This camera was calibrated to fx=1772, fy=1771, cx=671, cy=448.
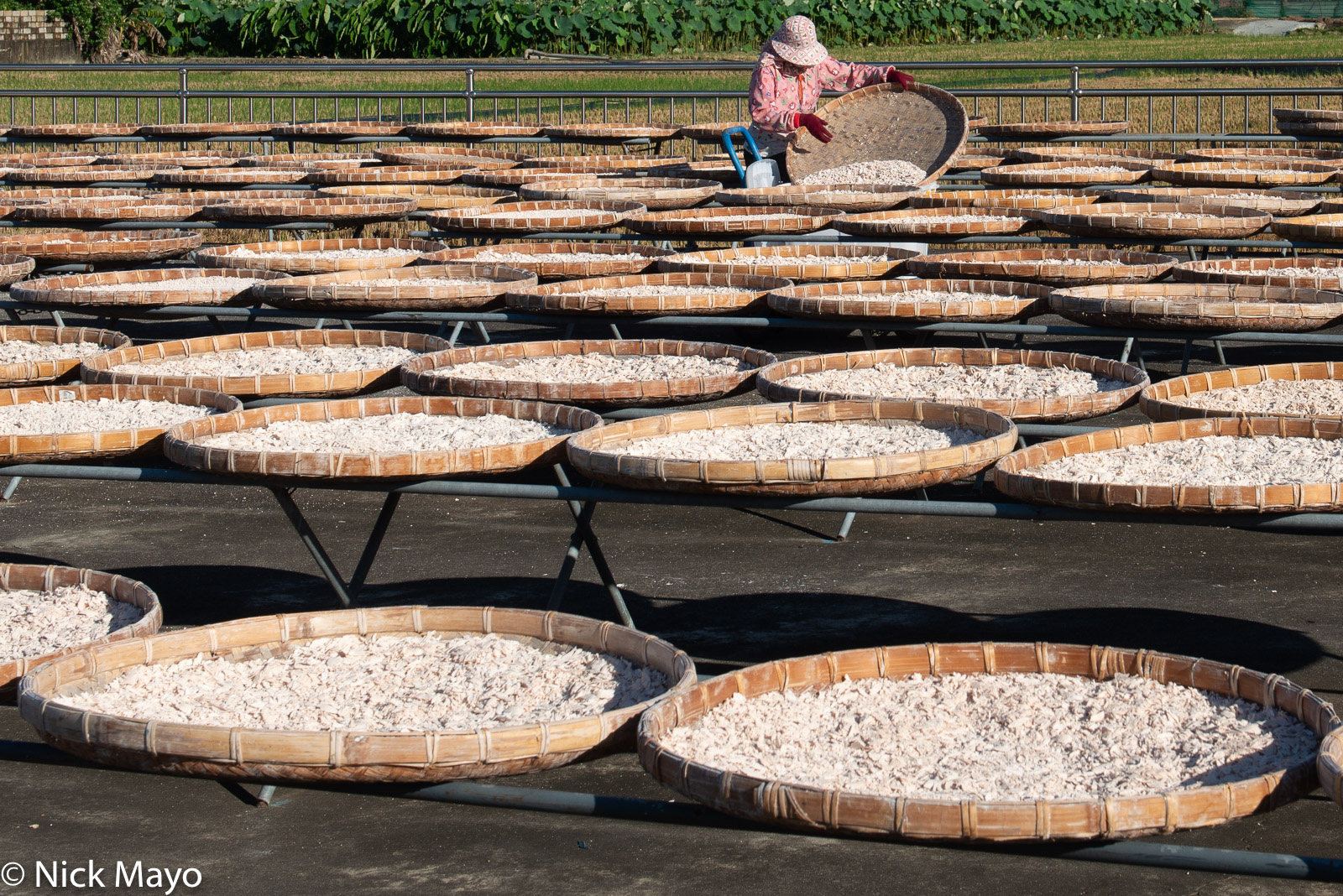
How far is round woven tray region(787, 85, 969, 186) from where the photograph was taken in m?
9.68

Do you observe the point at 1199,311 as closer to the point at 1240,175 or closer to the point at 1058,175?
the point at 1240,175

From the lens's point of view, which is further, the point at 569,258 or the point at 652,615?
the point at 569,258

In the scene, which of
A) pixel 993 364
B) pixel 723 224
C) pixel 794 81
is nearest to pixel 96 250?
pixel 723 224

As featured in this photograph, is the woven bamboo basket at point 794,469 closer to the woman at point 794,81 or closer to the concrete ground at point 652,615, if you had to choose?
the concrete ground at point 652,615

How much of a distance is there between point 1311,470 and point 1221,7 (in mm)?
48595

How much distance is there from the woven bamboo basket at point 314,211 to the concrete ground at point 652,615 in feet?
5.01

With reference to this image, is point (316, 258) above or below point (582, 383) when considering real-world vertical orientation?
above

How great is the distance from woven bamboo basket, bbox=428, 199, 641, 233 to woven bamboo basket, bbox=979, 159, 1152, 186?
2.21 metres

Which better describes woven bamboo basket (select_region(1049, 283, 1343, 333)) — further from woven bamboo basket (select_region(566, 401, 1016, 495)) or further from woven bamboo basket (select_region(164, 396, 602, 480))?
woven bamboo basket (select_region(164, 396, 602, 480))

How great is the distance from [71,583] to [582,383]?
1.32 m

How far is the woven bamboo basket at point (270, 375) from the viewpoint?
15.1 feet

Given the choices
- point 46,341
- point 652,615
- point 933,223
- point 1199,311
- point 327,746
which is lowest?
point 652,615

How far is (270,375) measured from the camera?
456cm

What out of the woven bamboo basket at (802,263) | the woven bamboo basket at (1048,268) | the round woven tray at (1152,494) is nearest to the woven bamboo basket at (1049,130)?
the woven bamboo basket at (802,263)
